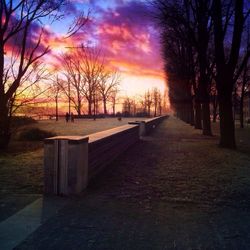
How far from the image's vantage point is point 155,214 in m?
5.88

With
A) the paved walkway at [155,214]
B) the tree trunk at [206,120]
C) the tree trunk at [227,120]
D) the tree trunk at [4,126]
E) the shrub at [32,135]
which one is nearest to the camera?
the paved walkway at [155,214]

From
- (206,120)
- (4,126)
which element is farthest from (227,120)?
(206,120)

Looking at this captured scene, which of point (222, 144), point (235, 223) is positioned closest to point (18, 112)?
point (222, 144)

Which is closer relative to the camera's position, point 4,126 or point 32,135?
point 4,126

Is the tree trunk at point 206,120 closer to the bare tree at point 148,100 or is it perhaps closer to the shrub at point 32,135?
the shrub at point 32,135

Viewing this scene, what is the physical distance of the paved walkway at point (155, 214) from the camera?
15.3 ft

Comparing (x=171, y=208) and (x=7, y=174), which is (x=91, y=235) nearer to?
(x=171, y=208)

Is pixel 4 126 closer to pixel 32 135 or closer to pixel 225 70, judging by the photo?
pixel 32 135

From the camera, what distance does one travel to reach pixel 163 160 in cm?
1205

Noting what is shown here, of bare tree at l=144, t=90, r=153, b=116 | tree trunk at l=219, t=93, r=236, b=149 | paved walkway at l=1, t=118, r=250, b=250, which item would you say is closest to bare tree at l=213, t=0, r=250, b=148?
tree trunk at l=219, t=93, r=236, b=149

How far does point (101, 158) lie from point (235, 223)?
187 inches

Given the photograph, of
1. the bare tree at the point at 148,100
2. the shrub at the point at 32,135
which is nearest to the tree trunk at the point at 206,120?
the shrub at the point at 32,135

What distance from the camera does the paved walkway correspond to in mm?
4660

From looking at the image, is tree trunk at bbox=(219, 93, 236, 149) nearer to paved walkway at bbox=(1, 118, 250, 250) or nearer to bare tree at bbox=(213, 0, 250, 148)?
bare tree at bbox=(213, 0, 250, 148)
